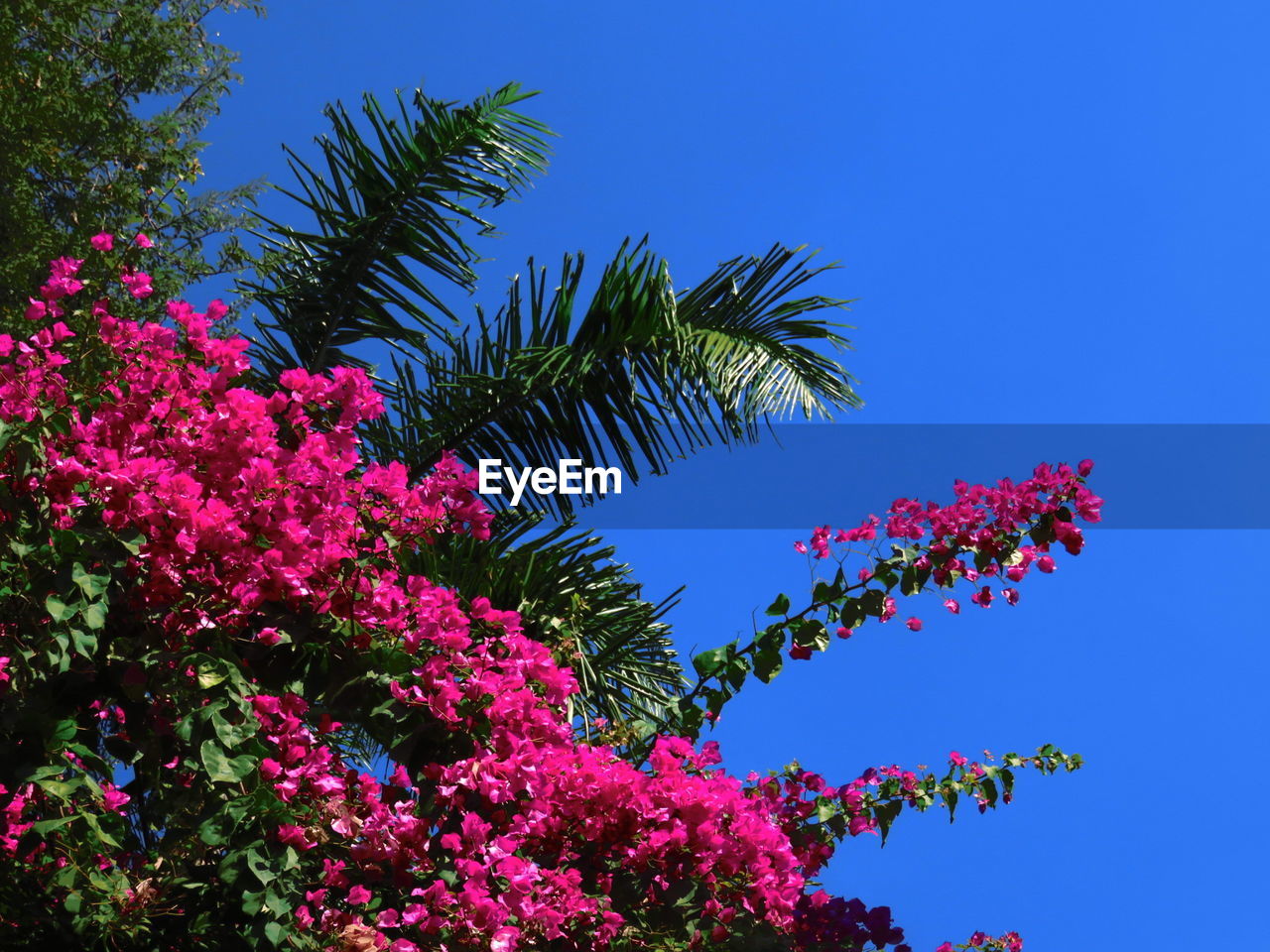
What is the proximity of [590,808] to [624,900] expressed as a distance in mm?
256

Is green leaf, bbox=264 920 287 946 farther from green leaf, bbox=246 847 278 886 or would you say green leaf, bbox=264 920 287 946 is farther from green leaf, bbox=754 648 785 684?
green leaf, bbox=754 648 785 684

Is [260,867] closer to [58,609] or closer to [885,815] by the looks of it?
[58,609]

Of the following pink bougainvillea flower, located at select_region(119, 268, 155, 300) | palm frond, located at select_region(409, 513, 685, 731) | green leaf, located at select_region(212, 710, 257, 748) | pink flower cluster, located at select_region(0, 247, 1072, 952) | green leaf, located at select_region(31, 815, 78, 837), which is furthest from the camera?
palm frond, located at select_region(409, 513, 685, 731)

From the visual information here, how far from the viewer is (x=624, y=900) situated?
327cm

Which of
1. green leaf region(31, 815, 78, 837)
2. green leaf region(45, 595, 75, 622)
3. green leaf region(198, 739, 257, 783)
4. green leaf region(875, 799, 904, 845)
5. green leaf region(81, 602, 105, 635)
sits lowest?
green leaf region(31, 815, 78, 837)

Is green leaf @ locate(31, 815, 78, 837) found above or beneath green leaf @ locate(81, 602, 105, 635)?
beneath

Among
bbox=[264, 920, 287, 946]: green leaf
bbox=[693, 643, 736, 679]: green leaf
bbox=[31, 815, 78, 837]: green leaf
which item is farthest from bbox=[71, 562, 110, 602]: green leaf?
bbox=[693, 643, 736, 679]: green leaf

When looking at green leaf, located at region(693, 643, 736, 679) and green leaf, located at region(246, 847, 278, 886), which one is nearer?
green leaf, located at region(246, 847, 278, 886)

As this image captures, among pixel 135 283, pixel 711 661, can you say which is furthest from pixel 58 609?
pixel 711 661

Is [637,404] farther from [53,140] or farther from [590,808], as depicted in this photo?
[53,140]

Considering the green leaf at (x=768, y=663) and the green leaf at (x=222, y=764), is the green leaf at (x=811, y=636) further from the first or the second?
the green leaf at (x=222, y=764)

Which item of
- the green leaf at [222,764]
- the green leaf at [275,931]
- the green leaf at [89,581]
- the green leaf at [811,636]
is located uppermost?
the green leaf at [811,636]

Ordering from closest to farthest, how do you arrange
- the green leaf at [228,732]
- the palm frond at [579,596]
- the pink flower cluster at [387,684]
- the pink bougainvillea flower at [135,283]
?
the green leaf at [228,732] → the pink flower cluster at [387,684] → the pink bougainvillea flower at [135,283] → the palm frond at [579,596]

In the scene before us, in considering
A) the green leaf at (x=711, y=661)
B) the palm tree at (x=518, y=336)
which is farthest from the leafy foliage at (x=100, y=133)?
the green leaf at (x=711, y=661)
